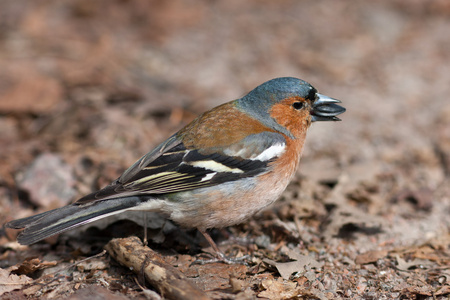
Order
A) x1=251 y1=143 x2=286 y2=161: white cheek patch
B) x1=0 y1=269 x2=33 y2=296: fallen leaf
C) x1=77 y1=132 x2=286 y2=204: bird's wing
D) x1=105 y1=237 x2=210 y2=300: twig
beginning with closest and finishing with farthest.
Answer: x1=105 y1=237 x2=210 y2=300: twig, x1=0 y1=269 x2=33 y2=296: fallen leaf, x1=77 y1=132 x2=286 y2=204: bird's wing, x1=251 y1=143 x2=286 y2=161: white cheek patch

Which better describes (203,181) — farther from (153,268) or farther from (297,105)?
(297,105)

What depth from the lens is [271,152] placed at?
4.35 meters

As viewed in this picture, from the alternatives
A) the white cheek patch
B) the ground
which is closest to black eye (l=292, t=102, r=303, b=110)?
the white cheek patch

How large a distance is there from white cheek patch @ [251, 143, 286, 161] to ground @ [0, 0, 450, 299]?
0.79 m

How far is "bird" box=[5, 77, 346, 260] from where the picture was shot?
3990mm

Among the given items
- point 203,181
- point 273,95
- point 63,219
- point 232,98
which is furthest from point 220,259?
point 232,98

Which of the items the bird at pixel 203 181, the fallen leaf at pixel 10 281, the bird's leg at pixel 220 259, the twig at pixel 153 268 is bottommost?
the fallen leaf at pixel 10 281

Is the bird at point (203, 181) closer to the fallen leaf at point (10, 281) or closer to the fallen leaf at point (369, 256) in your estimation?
the fallen leaf at point (10, 281)

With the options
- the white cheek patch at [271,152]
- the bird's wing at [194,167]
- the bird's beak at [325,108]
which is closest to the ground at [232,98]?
the bird's wing at [194,167]

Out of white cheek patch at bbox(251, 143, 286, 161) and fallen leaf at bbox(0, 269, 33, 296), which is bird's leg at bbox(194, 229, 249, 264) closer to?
white cheek patch at bbox(251, 143, 286, 161)

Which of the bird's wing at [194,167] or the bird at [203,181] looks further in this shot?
the bird's wing at [194,167]

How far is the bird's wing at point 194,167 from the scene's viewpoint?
13.5 ft

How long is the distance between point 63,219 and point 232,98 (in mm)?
4345

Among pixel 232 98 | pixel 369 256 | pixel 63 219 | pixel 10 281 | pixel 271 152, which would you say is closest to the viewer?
pixel 10 281
